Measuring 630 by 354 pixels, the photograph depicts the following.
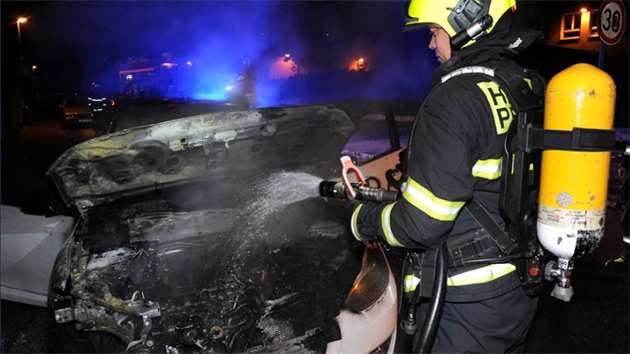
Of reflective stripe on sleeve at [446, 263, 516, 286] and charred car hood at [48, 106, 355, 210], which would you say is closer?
reflective stripe on sleeve at [446, 263, 516, 286]

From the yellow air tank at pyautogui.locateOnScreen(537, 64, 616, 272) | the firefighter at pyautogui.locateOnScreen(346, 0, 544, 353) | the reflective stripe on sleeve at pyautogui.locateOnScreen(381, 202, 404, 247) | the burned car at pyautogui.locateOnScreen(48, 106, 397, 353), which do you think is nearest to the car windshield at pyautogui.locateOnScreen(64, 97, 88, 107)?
the burned car at pyautogui.locateOnScreen(48, 106, 397, 353)

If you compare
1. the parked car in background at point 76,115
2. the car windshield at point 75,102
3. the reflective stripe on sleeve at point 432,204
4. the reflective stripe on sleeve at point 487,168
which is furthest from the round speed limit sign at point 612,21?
the car windshield at point 75,102

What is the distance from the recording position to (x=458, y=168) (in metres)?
1.68

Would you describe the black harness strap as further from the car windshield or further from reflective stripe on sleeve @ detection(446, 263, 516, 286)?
the car windshield

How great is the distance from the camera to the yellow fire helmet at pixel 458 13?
1.94 meters

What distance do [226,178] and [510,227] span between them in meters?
Answer: 2.06

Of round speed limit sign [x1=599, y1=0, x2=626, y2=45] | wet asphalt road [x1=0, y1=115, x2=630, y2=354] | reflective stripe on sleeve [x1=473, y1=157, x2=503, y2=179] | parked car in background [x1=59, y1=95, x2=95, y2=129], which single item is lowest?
parked car in background [x1=59, y1=95, x2=95, y2=129]

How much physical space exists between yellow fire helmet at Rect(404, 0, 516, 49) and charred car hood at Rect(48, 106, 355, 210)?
1119 mm

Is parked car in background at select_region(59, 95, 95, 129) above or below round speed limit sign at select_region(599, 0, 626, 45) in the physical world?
below

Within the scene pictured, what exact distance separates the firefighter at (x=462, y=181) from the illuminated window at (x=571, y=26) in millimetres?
32311

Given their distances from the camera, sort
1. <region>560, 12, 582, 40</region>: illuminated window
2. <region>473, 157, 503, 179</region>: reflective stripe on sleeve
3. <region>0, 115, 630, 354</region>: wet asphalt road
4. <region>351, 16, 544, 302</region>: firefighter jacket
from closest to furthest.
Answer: <region>351, 16, 544, 302</region>: firefighter jacket → <region>473, 157, 503, 179</region>: reflective stripe on sleeve → <region>0, 115, 630, 354</region>: wet asphalt road → <region>560, 12, 582, 40</region>: illuminated window

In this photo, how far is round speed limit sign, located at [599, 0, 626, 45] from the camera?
5730 millimetres

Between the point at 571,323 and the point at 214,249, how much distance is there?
10.3 ft

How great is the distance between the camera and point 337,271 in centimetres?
295
